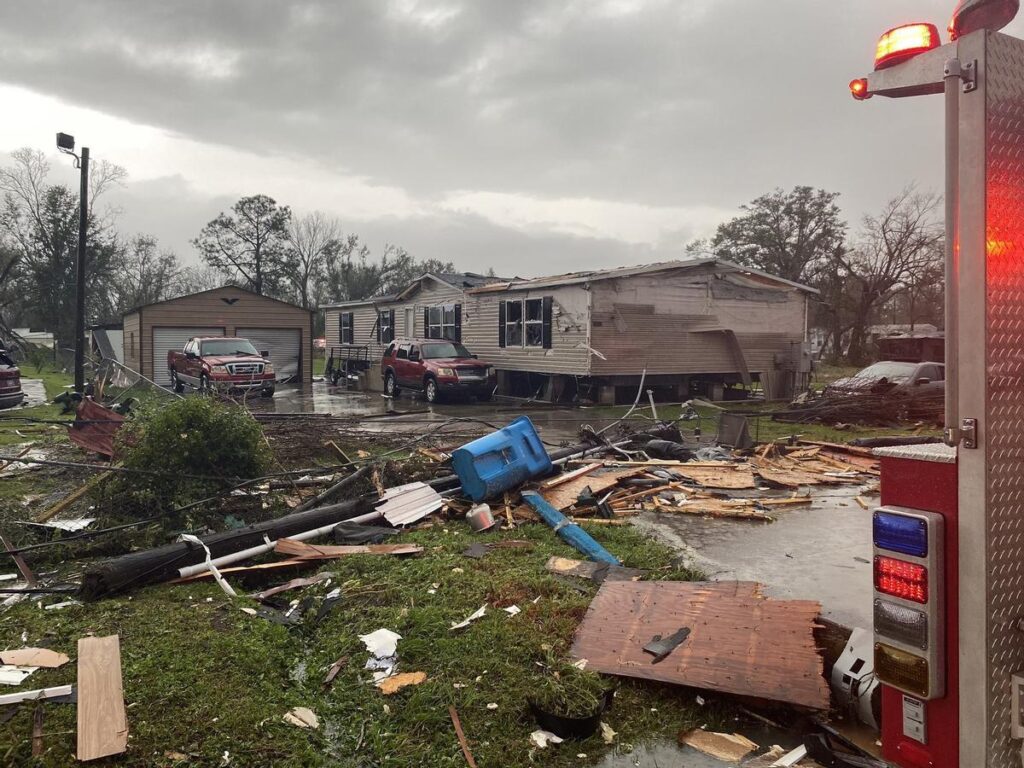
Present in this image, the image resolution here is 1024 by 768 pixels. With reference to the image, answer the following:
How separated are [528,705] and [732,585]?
1770 mm

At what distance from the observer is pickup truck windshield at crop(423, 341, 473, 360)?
22.0 meters

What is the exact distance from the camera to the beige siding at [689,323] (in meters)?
19.9

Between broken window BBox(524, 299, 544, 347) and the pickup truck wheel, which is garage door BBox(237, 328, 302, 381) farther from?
broken window BBox(524, 299, 544, 347)

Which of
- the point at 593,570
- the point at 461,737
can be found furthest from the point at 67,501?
the point at 461,737

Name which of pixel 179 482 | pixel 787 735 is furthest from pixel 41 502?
pixel 787 735

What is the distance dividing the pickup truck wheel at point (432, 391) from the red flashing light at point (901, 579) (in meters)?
19.1

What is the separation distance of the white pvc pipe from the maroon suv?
14.1m

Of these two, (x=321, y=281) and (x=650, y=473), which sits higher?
(x=321, y=281)

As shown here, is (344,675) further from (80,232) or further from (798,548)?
(80,232)

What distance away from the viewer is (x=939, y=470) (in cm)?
200

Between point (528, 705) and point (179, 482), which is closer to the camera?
point (528, 705)

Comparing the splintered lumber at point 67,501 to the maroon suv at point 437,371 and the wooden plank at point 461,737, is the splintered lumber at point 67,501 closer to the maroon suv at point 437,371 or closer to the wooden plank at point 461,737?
the wooden plank at point 461,737

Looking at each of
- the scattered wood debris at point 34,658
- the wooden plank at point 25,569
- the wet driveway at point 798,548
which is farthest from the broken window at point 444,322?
the scattered wood debris at point 34,658

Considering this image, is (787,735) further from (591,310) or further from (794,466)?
(591,310)
